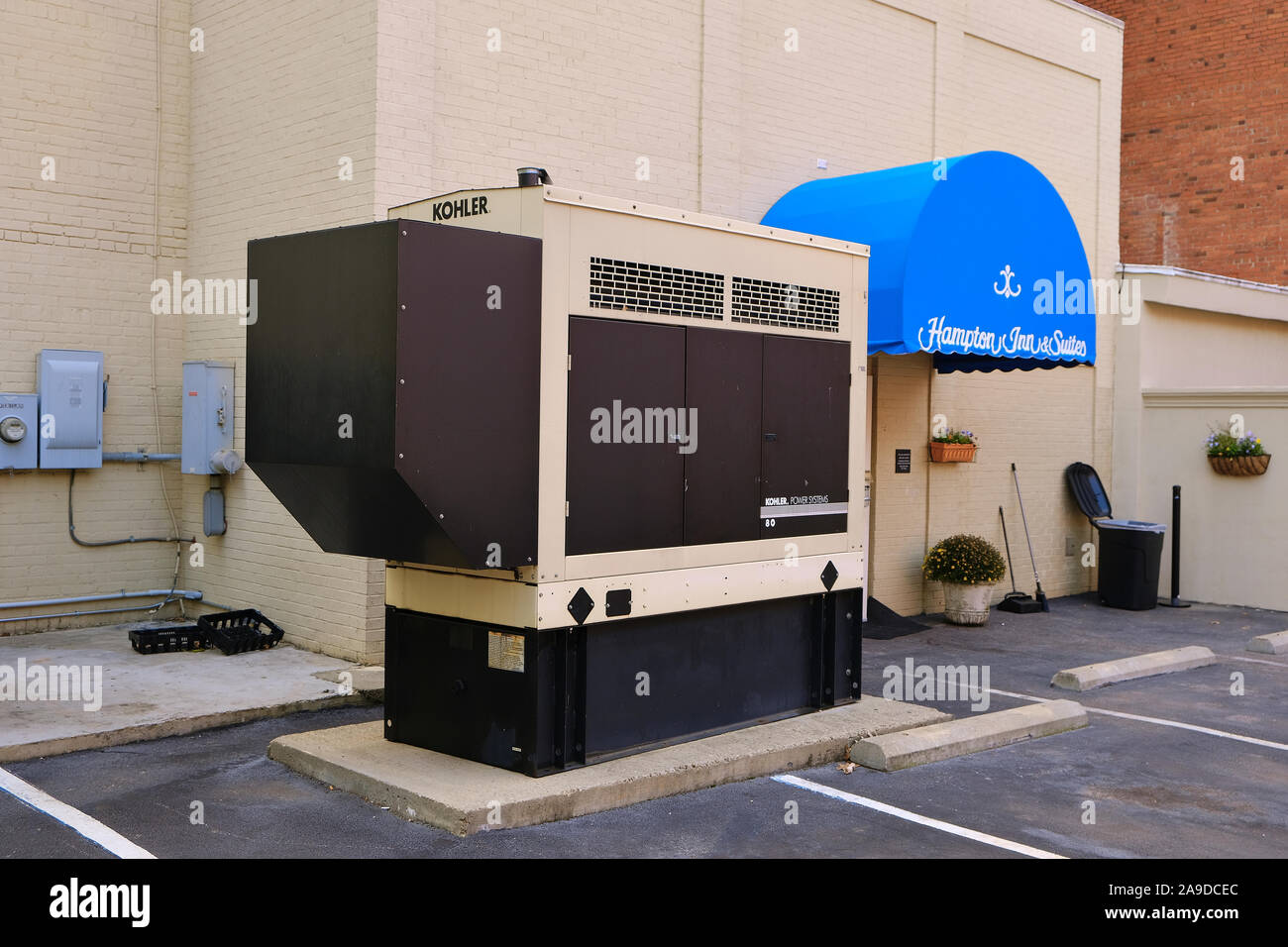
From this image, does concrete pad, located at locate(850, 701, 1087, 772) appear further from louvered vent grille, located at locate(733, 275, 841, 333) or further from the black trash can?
the black trash can

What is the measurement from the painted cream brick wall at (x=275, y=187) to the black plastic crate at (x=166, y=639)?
0.70 metres

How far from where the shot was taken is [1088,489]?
15.7 meters

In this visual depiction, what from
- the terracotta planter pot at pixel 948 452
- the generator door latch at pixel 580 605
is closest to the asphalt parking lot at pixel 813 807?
the generator door latch at pixel 580 605

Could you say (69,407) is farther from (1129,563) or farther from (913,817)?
(1129,563)

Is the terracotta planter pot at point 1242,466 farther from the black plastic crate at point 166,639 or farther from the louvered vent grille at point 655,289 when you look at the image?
the black plastic crate at point 166,639

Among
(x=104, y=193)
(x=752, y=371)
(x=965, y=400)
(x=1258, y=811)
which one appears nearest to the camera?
(x=1258, y=811)

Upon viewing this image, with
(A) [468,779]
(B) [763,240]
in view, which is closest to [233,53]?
(B) [763,240]

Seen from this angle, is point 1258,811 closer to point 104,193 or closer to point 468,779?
point 468,779

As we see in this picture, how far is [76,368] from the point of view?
10.4 meters

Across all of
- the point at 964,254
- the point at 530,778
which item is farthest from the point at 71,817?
the point at 964,254

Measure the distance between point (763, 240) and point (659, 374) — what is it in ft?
4.21

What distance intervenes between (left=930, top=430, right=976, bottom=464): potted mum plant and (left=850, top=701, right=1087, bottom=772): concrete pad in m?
5.02

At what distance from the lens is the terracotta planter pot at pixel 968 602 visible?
514 inches

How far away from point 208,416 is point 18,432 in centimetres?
149
